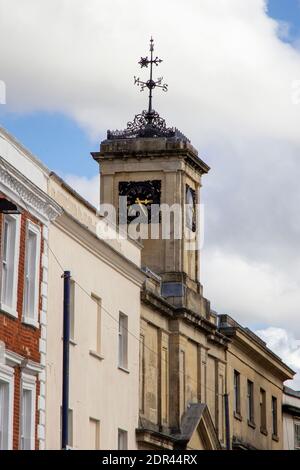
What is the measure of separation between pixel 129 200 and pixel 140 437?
11.8 metres

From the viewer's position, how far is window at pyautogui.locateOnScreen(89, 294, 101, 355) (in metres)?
37.6

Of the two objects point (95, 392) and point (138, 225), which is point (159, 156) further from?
point (95, 392)

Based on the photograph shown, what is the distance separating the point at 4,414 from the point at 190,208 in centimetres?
2149

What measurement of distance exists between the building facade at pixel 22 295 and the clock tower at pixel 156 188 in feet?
52.4

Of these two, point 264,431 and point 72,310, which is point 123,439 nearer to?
point 72,310

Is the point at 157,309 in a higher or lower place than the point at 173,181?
lower

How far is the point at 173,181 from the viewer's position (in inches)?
1984

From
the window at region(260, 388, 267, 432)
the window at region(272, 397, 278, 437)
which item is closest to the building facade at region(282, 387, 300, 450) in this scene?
the window at region(272, 397, 278, 437)

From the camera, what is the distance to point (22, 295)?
107 ft

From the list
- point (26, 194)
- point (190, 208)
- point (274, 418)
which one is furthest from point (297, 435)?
point (26, 194)

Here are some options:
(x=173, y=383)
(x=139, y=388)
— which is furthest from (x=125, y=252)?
(x=173, y=383)

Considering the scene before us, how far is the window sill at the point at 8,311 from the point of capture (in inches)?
1228

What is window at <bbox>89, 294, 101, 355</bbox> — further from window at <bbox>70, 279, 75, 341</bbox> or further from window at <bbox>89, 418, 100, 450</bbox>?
window at <bbox>89, 418, 100, 450</bbox>

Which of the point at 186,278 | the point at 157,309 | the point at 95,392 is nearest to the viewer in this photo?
the point at 95,392
